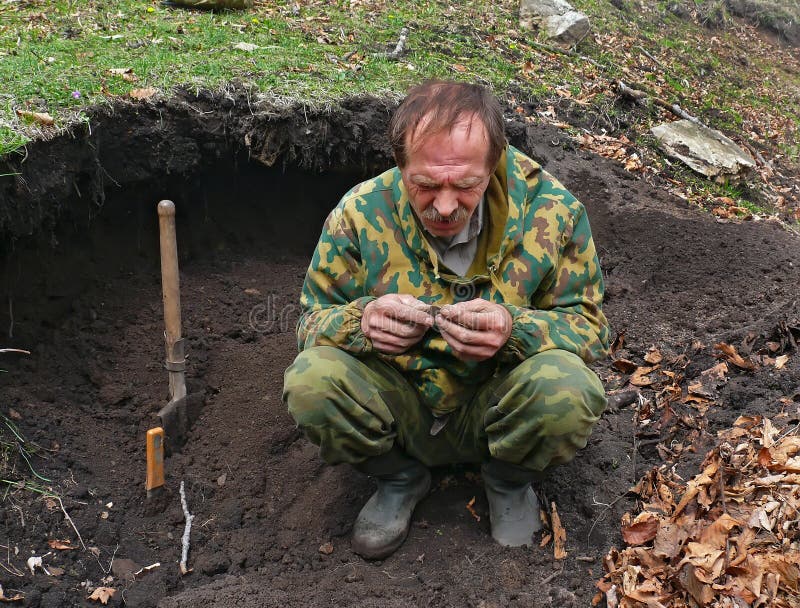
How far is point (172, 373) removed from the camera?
4004 millimetres

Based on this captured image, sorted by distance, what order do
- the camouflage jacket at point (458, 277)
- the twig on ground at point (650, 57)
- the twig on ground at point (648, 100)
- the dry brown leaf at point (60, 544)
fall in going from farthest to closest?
1. the twig on ground at point (650, 57)
2. the twig on ground at point (648, 100)
3. the dry brown leaf at point (60, 544)
4. the camouflage jacket at point (458, 277)

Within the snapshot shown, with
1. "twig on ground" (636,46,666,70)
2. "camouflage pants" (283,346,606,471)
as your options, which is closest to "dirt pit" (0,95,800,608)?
"camouflage pants" (283,346,606,471)

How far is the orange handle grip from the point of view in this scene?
3434mm

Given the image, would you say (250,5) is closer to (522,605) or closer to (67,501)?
(67,501)

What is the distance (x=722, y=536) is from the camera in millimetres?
2607

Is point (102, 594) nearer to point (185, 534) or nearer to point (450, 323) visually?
point (185, 534)

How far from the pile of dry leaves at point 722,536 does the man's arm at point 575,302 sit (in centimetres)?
62

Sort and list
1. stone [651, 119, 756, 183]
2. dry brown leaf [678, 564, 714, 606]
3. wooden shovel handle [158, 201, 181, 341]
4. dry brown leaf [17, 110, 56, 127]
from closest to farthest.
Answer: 1. dry brown leaf [678, 564, 714, 606]
2. wooden shovel handle [158, 201, 181, 341]
3. dry brown leaf [17, 110, 56, 127]
4. stone [651, 119, 756, 183]

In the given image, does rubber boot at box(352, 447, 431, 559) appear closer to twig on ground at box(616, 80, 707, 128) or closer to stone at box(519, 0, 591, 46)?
twig on ground at box(616, 80, 707, 128)

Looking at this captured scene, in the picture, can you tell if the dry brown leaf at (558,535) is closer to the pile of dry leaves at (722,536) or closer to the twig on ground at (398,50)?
the pile of dry leaves at (722,536)

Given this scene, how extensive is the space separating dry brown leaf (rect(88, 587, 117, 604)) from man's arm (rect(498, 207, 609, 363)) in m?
1.72

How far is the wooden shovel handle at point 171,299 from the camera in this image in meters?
3.78

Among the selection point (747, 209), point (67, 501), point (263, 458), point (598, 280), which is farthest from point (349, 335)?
point (747, 209)

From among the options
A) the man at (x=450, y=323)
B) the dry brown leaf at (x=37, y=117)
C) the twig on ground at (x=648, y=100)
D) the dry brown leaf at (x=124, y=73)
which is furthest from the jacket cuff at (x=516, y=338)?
the twig on ground at (x=648, y=100)
